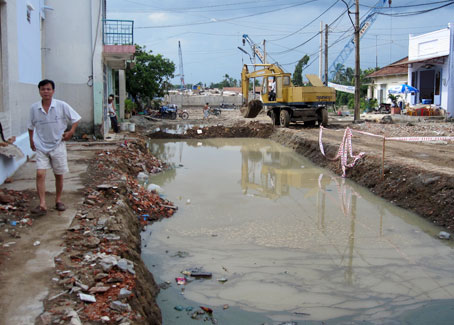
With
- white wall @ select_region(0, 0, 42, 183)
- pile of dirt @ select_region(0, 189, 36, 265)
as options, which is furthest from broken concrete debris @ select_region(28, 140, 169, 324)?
white wall @ select_region(0, 0, 42, 183)

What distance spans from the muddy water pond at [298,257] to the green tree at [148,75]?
27127 mm

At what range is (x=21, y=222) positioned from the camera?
5672 mm

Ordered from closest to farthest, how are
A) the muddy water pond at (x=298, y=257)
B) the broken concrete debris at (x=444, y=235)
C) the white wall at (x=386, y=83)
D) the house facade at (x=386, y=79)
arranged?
the muddy water pond at (x=298, y=257)
the broken concrete debris at (x=444, y=235)
the house facade at (x=386, y=79)
the white wall at (x=386, y=83)

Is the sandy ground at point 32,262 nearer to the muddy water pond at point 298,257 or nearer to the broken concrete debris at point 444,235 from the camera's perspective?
the muddy water pond at point 298,257

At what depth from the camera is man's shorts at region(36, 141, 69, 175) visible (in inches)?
236

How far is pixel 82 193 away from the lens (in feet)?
Answer: 24.3

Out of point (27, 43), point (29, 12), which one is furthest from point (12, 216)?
point (29, 12)

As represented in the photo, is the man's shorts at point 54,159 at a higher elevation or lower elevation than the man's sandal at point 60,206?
higher

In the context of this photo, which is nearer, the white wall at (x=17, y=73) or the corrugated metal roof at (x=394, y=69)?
the white wall at (x=17, y=73)

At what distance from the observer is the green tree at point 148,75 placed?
122 ft

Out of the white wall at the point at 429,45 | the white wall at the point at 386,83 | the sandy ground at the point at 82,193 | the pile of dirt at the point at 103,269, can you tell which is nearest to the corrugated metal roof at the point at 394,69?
the white wall at the point at 386,83

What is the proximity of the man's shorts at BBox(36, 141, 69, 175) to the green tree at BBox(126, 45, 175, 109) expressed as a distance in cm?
3159

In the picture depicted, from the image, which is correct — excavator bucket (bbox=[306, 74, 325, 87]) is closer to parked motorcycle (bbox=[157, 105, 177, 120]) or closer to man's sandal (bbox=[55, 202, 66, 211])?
parked motorcycle (bbox=[157, 105, 177, 120])

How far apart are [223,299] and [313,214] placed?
163 inches
